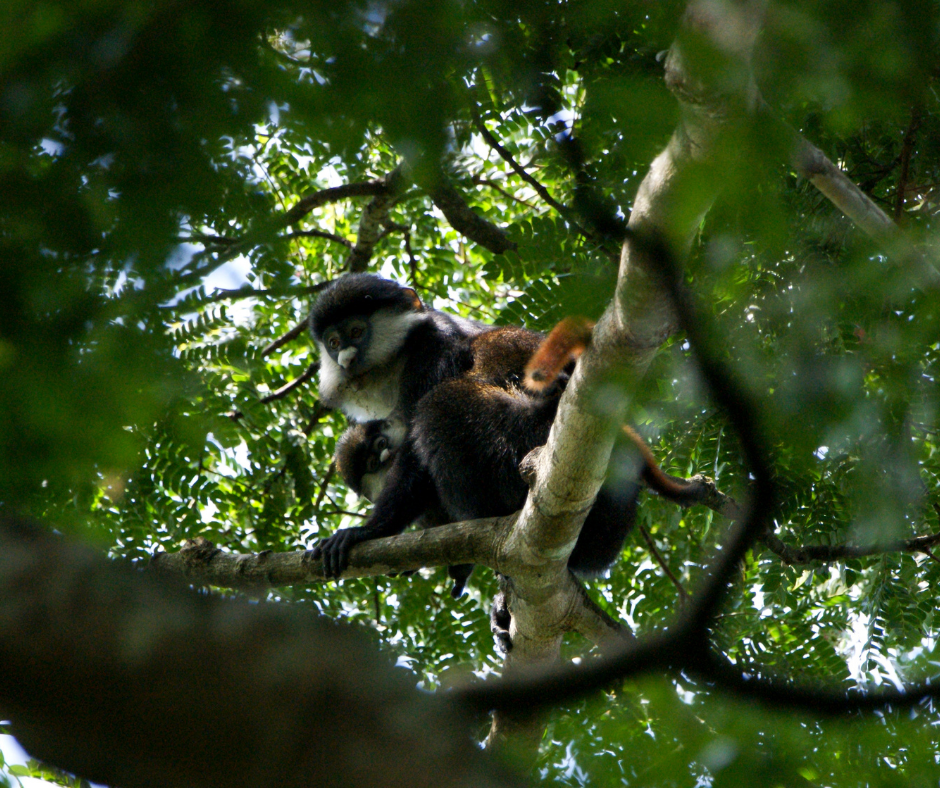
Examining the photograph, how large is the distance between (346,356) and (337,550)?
1.50m

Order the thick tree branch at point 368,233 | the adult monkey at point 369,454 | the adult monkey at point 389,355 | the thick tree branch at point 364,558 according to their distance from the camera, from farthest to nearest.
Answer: the thick tree branch at point 368,233 < the adult monkey at point 369,454 < the adult monkey at point 389,355 < the thick tree branch at point 364,558

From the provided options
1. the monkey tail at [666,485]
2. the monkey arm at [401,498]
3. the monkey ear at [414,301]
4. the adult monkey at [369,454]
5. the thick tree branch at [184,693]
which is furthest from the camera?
the monkey ear at [414,301]

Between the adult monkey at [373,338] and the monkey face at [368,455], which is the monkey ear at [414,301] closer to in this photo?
the adult monkey at [373,338]

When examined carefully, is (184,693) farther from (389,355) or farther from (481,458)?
(389,355)

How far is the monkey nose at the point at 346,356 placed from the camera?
5441mm

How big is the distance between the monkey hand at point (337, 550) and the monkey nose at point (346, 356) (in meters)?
1.33

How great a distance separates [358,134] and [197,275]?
33cm

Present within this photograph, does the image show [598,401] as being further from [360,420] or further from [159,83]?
[360,420]

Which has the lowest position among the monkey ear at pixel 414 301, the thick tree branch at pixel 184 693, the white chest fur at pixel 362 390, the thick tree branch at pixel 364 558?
the thick tree branch at pixel 184 693

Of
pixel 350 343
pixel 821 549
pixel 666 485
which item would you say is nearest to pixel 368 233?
pixel 350 343

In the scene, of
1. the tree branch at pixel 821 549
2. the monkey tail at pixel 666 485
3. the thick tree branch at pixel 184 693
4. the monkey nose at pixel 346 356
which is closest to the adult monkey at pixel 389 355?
the monkey nose at pixel 346 356

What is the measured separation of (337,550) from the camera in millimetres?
4500

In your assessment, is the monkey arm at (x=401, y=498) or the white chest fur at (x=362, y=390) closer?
the monkey arm at (x=401, y=498)

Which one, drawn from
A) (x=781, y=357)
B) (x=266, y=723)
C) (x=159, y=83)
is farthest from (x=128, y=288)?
(x=781, y=357)
